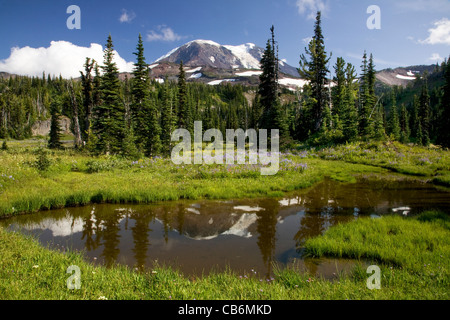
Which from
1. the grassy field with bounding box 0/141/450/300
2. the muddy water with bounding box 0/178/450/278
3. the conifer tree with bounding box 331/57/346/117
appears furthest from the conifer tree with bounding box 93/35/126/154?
the conifer tree with bounding box 331/57/346/117

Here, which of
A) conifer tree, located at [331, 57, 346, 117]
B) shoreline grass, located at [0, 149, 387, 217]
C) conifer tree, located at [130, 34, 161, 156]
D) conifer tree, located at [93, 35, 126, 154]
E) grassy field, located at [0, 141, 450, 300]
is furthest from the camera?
conifer tree, located at [331, 57, 346, 117]

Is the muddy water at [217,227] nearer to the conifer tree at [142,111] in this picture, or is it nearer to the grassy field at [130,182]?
the grassy field at [130,182]

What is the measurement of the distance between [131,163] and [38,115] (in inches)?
4950

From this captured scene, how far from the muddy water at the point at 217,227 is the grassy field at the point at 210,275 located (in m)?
0.70

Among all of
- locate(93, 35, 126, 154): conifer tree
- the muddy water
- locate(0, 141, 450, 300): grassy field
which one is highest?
locate(93, 35, 126, 154): conifer tree

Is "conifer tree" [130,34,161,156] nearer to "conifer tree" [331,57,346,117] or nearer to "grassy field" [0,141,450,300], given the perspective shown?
"grassy field" [0,141,450,300]

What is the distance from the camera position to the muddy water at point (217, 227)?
6.87 m

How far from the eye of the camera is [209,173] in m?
17.9

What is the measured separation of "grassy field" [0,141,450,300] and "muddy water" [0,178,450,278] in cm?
70

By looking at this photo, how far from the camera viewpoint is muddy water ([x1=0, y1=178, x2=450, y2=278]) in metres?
6.87

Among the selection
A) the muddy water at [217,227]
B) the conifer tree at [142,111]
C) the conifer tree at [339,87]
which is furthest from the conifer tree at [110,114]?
the conifer tree at [339,87]

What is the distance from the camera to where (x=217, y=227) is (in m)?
9.76

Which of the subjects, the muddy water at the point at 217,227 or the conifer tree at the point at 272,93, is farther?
the conifer tree at the point at 272,93

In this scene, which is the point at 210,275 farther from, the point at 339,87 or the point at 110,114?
the point at 339,87
